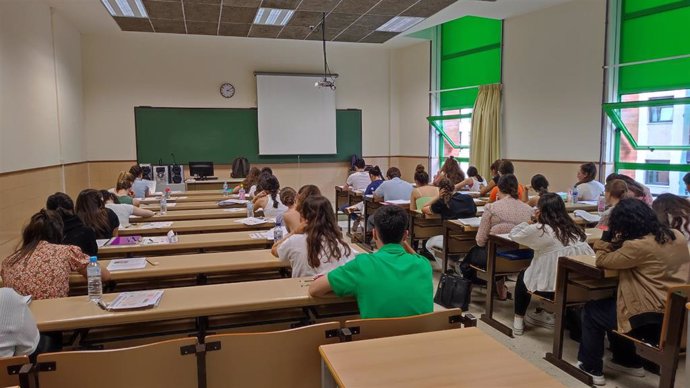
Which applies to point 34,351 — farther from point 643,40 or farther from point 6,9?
point 643,40

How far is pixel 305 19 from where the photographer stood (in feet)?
26.0

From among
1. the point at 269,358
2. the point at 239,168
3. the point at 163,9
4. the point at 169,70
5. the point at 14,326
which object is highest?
the point at 163,9

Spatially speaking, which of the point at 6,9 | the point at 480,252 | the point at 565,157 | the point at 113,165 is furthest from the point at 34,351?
the point at 113,165

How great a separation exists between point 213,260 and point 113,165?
833cm

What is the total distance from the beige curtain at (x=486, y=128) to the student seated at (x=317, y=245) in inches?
263

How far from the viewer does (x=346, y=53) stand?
38.2 feet

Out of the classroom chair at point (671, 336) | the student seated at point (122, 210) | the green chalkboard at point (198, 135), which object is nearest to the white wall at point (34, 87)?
the green chalkboard at point (198, 135)

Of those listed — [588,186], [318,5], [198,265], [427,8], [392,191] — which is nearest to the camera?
[198,265]

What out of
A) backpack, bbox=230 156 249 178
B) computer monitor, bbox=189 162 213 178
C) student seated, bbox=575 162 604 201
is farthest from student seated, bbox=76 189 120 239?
backpack, bbox=230 156 249 178

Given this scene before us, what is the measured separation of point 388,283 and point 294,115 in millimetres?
9408

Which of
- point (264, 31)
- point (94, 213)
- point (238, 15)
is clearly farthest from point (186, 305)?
point (264, 31)

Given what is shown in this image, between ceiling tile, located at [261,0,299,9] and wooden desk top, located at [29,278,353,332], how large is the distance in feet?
17.3

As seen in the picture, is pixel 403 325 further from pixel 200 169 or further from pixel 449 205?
pixel 200 169

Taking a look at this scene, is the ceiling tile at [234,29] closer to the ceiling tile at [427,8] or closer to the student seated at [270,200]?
the ceiling tile at [427,8]
